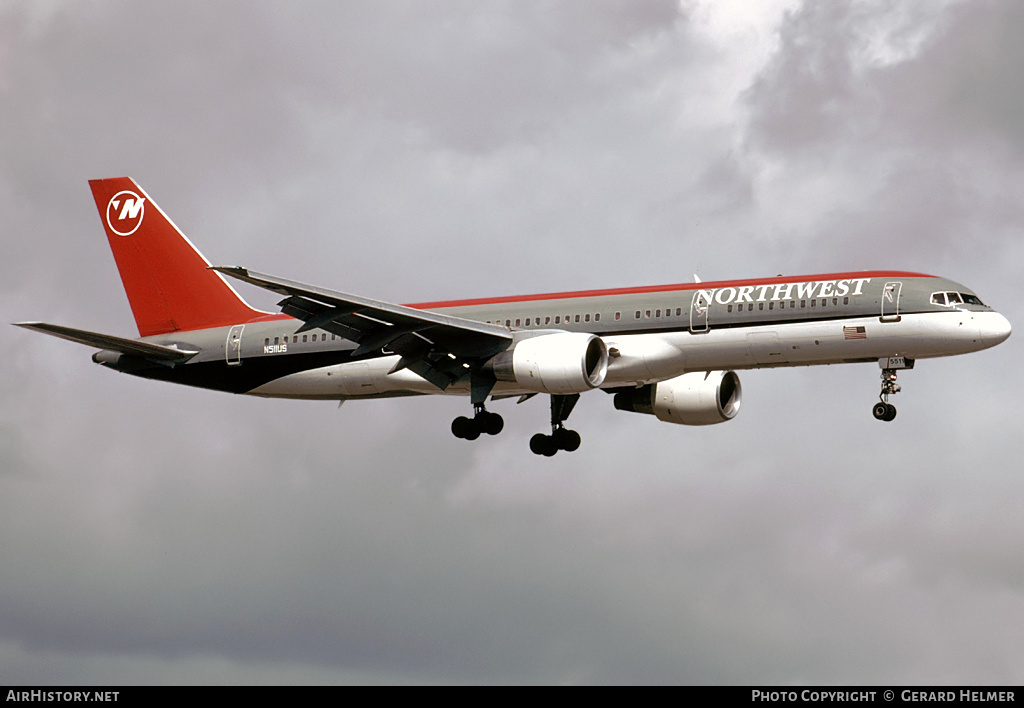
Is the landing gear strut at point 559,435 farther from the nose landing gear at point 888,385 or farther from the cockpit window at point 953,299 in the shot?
the cockpit window at point 953,299

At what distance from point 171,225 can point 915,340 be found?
29422 mm

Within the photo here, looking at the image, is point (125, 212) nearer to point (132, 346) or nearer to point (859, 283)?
point (132, 346)

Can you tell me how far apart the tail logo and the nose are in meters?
32.4

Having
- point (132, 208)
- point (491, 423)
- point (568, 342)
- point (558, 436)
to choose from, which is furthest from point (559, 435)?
point (132, 208)

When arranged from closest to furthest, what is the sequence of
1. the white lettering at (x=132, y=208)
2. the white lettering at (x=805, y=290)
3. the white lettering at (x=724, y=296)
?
the white lettering at (x=805, y=290)
the white lettering at (x=724, y=296)
the white lettering at (x=132, y=208)

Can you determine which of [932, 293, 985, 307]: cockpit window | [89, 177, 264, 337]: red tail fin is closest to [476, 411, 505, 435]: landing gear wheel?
[89, 177, 264, 337]: red tail fin

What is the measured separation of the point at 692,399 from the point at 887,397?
30.1 ft

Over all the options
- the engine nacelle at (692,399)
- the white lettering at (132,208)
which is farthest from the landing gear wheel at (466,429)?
the white lettering at (132,208)

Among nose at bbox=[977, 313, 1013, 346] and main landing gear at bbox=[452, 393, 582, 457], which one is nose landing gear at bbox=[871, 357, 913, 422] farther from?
main landing gear at bbox=[452, 393, 582, 457]

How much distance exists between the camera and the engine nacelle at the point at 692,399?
58000 millimetres

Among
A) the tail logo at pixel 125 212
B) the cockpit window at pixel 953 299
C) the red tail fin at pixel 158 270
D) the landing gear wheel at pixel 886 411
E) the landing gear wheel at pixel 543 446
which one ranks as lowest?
the landing gear wheel at pixel 886 411

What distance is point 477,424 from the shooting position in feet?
180

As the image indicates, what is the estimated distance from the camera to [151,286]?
6116cm
